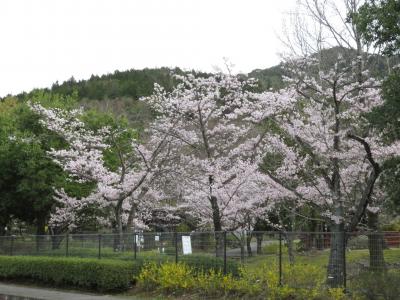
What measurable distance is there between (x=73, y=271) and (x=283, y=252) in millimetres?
7493

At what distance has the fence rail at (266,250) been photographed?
1168cm

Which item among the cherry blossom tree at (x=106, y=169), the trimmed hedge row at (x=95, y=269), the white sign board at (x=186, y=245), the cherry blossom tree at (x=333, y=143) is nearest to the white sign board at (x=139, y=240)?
the trimmed hedge row at (x=95, y=269)

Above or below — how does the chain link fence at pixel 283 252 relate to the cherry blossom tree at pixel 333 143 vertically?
below

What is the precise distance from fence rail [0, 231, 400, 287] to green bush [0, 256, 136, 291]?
876mm

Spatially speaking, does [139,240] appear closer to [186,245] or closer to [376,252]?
[186,245]

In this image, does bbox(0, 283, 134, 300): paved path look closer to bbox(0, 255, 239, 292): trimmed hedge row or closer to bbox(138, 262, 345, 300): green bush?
bbox(0, 255, 239, 292): trimmed hedge row

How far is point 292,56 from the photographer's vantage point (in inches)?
650

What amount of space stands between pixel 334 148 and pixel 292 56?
138 inches

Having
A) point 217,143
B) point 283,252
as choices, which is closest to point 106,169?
point 217,143

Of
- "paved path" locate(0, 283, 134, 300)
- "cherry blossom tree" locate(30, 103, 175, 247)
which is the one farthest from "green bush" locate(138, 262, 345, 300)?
"cherry blossom tree" locate(30, 103, 175, 247)

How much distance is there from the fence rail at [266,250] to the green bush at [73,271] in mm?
876

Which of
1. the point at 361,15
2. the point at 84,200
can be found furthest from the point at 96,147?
the point at 361,15

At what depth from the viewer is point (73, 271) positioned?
55.0 ft

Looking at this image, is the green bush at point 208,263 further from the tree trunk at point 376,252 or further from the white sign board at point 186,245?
the tree trunk at point 376,252
